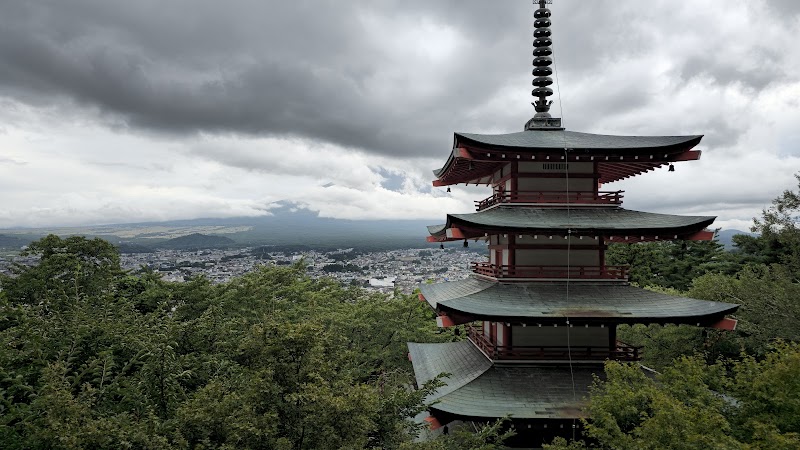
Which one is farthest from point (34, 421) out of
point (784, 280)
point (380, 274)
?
point (380, 274)

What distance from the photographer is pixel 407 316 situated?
28.4 metres

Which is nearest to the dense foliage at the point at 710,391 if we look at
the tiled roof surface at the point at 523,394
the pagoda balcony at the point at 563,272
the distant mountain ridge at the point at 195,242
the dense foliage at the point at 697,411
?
the dense foliage at the point at 697,411

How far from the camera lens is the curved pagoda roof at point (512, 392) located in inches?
453

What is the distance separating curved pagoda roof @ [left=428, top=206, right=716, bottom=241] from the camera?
1345cm

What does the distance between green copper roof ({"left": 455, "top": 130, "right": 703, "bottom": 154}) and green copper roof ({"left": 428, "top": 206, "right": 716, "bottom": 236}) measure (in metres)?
2.18

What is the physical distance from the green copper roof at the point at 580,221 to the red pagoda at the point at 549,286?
4 cm

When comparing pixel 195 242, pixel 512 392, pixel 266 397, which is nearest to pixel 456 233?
pixel 512 392

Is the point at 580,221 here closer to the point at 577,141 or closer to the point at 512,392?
the point at 577,141

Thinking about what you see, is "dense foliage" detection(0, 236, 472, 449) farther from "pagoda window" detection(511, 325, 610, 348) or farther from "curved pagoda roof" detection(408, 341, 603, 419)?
"pagoda window" detection(511, 325, 610, 348)

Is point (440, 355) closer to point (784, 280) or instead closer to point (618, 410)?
point (618, 410)

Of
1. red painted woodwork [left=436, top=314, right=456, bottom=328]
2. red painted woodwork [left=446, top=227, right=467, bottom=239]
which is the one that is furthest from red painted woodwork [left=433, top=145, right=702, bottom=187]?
red painted woodwork [left=436, top=314, right=456, bottom=328]

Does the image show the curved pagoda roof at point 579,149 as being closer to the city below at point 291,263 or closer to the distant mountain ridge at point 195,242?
the city below at point 291,263

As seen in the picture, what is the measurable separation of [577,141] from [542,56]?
533cm

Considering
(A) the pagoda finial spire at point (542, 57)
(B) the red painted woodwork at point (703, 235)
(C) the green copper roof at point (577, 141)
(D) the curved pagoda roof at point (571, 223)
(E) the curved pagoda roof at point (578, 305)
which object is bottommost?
(E) the curved pagoda roof at point (578, 305)
